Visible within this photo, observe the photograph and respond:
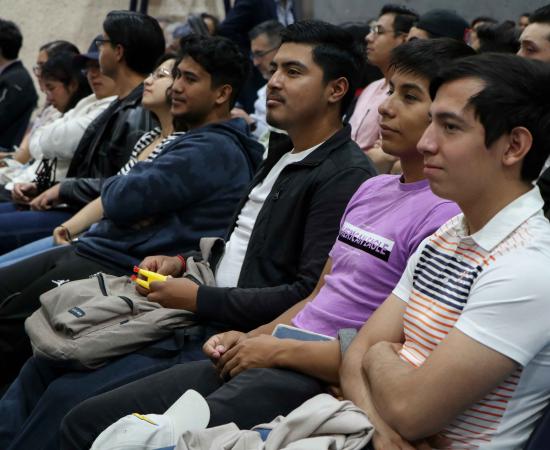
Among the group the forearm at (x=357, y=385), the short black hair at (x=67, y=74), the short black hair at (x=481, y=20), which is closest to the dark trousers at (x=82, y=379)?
the forearm at (x=357, y=385)

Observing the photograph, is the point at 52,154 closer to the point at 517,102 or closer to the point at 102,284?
the point at 102,284

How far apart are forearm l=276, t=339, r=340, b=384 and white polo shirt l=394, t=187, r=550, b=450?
209 millimetres

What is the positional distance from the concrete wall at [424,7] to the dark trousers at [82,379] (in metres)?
4.09

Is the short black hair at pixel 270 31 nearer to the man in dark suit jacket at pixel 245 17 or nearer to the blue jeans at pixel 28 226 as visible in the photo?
the man in dark suit jacket at pixel 245 17

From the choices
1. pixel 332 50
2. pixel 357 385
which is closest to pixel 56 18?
pixel 332 50

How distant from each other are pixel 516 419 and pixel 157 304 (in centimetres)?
123

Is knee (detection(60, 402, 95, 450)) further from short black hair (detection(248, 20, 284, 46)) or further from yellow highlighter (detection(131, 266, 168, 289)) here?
short black hair (detection(248, 20, 284, 46))

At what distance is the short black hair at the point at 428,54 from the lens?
2082 millimetres

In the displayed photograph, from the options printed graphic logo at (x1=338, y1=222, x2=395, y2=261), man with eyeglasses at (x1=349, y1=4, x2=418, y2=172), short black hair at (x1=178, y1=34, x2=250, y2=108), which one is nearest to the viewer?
printed graphic logo at (x1=338, y1=222, x2=395, y2=261)

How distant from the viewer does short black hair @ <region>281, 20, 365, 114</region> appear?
265cm

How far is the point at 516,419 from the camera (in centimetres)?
157

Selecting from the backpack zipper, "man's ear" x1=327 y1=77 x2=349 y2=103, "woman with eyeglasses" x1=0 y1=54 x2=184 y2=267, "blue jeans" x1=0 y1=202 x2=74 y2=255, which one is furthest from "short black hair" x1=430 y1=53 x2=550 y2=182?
"blue jeans" x1=0 y1=202 x2=74 y2=255

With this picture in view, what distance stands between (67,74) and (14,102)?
149 centimetres

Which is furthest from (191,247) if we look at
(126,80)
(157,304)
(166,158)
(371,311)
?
(126,80)
